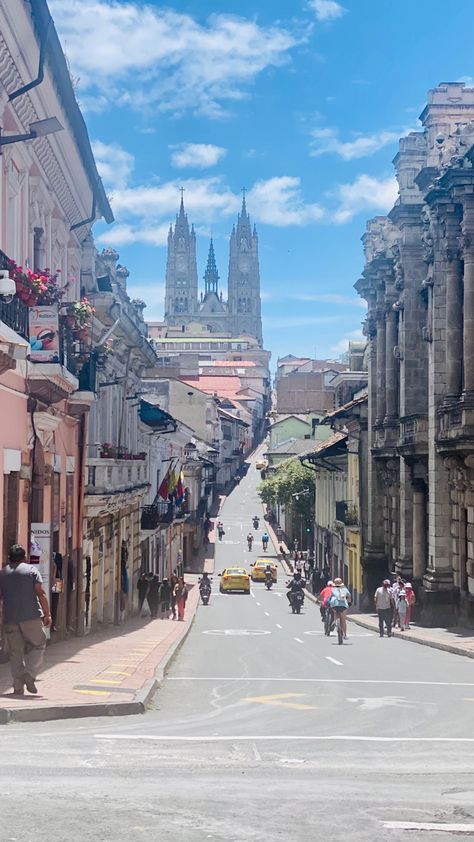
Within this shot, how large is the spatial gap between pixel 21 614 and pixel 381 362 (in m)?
32.3

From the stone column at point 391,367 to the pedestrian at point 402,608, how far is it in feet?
34.9

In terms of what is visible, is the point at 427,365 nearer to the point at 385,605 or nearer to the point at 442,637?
the point at 385,605

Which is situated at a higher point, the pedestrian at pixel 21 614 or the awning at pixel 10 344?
the awning at pixel 10 344

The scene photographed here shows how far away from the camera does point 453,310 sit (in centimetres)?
3042

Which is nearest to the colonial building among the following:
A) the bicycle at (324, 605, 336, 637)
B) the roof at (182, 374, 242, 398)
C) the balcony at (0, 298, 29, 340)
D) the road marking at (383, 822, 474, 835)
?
the bicycle at (324, 605, 336, 637)

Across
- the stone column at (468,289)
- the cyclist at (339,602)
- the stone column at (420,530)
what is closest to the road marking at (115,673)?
the cyclist at (339,602)

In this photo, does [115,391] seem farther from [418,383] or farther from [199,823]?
[199,823]

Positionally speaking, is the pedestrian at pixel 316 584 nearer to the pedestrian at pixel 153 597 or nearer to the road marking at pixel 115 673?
the pedestrian at pixel 153 597

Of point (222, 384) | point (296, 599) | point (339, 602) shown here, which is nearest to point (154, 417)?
point (296, 599)

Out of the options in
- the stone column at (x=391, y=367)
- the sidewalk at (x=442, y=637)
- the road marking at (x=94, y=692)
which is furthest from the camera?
the stone column at (x=391, y=367)

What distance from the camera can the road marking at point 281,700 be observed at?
13.8m

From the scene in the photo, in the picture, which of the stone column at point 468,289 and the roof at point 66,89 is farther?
the stone column at point 468,289

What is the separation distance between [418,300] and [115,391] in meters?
10.6

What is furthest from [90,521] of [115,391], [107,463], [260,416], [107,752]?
[260,416]
